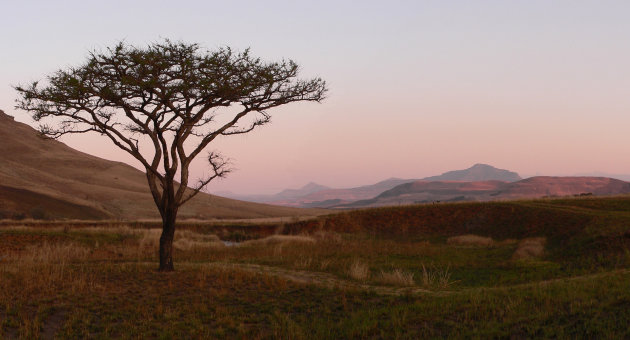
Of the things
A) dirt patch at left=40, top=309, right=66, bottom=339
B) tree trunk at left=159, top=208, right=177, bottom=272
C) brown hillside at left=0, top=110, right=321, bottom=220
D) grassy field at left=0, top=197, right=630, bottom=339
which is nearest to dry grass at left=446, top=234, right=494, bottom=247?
grassy field at left=0, top=197, right=630, bottom=339

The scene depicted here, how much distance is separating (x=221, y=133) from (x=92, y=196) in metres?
90.9

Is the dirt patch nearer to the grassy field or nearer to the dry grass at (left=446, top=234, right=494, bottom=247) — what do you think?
the grassy field

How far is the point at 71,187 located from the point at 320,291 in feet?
336

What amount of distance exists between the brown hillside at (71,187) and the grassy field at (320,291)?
4883 centimetres

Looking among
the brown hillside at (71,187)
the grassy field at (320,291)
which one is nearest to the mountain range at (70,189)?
the brown hillside at (71,187)

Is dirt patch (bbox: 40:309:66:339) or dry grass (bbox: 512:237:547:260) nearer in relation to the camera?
dirt patch (bbox: 40:309:66:339)

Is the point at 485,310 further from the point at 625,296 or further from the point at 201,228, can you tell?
the point at 201,228

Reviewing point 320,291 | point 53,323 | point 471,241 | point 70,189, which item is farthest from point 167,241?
point 70,189

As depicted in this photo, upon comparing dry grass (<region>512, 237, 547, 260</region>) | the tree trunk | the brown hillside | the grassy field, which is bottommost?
dry grass (<region>512, 237, 547, 260</region>)

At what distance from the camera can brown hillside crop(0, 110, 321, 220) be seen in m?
74.1

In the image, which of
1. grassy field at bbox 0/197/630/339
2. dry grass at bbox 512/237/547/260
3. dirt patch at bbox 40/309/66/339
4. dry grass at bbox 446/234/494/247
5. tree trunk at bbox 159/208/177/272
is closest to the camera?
grassy field at bbox 0/197/630/339

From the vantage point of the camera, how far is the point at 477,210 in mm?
43875

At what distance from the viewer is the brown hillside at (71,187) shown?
7406 centimetres

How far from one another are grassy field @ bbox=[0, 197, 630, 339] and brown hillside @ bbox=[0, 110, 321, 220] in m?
48.8
